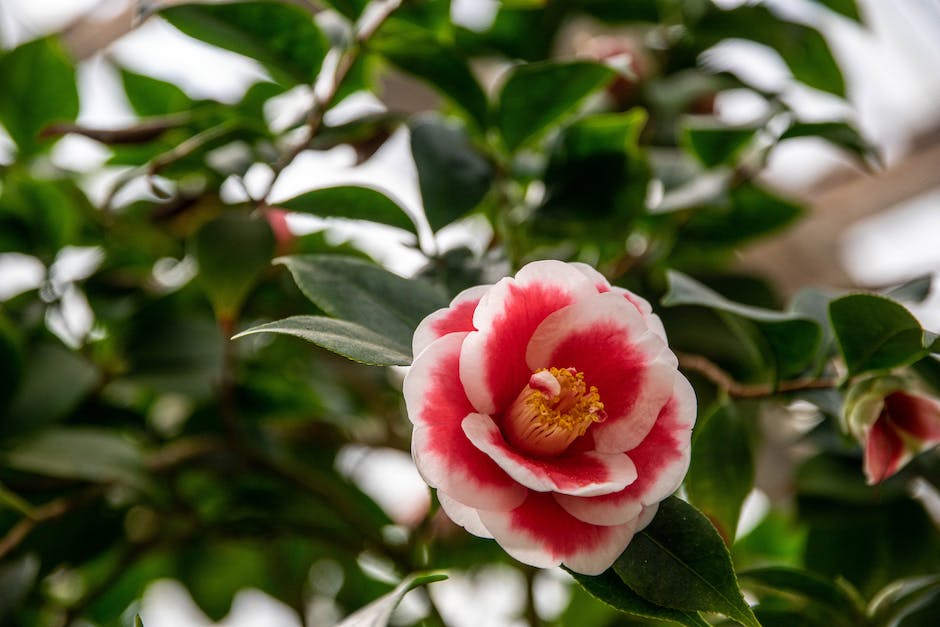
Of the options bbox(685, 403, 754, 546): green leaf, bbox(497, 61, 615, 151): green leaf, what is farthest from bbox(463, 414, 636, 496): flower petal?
bbox(497, 61, 615, 151): green leaf

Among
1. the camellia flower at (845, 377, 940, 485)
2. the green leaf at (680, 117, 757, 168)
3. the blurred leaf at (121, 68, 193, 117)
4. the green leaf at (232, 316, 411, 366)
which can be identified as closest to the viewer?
the green leaf at (232, 316, 411, 366)

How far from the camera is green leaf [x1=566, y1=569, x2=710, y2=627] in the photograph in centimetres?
34

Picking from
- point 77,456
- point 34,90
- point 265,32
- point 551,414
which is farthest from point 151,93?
point 551,414

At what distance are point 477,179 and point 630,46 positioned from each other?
46 cm

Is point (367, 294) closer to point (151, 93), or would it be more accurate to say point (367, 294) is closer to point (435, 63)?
point (435, 63)

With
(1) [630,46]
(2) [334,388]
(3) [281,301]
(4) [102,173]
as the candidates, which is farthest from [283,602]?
(1) [630,46]

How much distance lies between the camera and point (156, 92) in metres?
0.86

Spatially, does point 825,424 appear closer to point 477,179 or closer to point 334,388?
Result: point 477,179

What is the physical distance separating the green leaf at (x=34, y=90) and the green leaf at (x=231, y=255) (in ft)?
0.82

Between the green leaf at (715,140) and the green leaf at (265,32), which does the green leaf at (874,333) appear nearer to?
the green leaf at (715,140)

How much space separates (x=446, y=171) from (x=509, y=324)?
0.24 metres

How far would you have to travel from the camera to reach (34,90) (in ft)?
2.47

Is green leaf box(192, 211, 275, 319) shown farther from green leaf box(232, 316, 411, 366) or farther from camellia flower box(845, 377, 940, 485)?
camellia flower box(845, 377, 940, 485)

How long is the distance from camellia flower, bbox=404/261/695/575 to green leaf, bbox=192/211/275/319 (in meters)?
0.28
